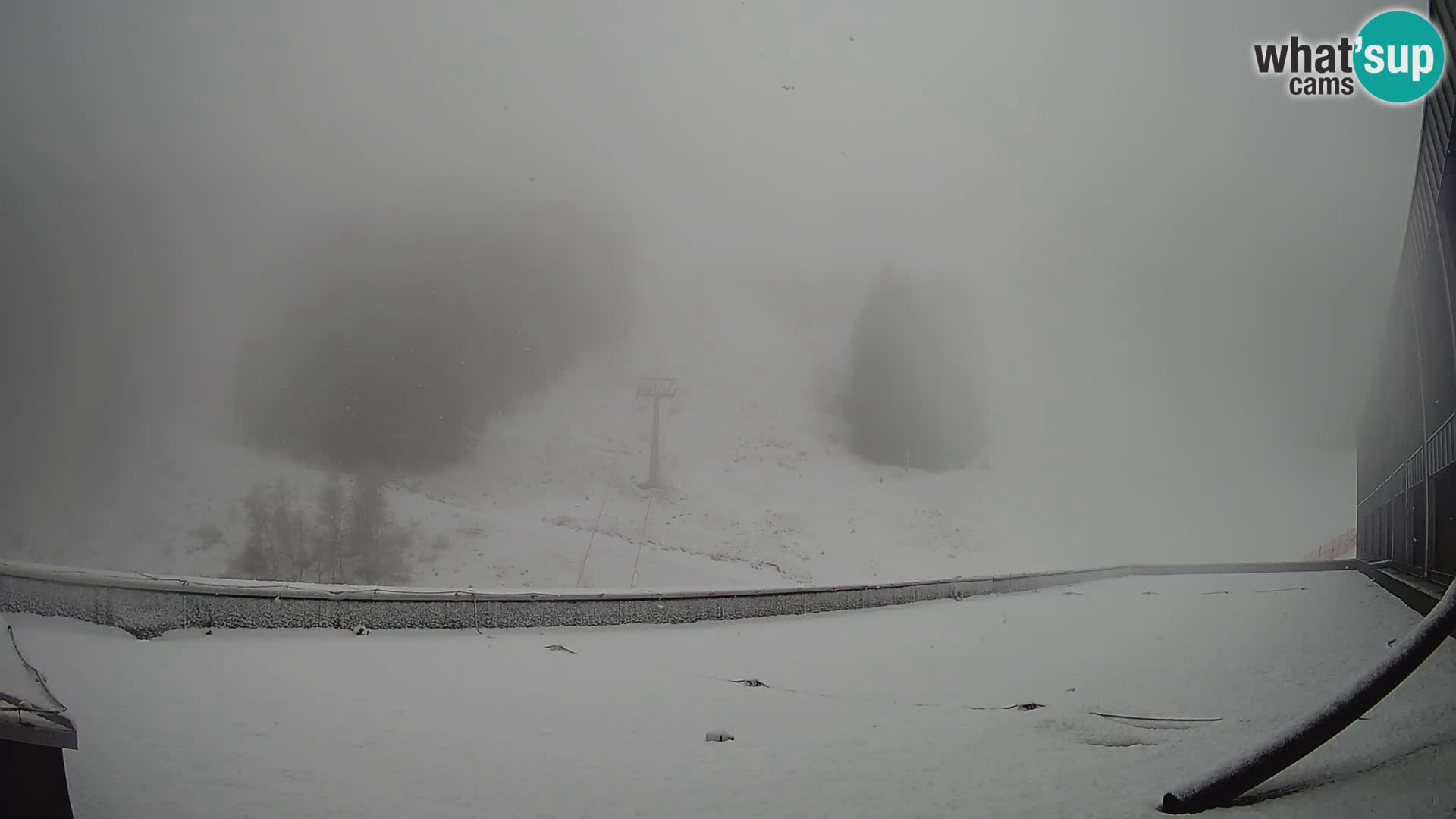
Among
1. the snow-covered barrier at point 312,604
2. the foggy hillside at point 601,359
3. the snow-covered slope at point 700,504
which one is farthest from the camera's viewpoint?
the foggy hillside at point 601,359

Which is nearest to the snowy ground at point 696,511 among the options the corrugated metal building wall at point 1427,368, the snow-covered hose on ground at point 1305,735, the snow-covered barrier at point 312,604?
the snow-covered barrier at point 312,604

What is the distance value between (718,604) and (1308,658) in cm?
578

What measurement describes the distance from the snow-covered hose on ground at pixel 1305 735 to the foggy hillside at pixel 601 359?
25185mm

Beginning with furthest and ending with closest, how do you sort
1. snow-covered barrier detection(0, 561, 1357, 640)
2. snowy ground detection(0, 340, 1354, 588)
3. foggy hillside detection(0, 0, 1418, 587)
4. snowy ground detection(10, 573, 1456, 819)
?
foggy hillside detection(0, 0, 1418, 587) → snowy ground detection(0, 340, 1354, 588) → snow-covered barrier detection(0, 561, 1357, 640) → snowy ground detection(10, 573, 1456, 819)

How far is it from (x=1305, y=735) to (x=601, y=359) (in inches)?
2379

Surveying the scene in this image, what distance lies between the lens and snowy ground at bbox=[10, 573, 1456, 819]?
10.9 feet

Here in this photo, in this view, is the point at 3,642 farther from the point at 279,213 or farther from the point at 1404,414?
the point at 279,213

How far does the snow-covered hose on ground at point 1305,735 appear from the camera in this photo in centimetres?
295

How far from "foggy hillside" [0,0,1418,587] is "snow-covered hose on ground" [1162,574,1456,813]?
25185mm

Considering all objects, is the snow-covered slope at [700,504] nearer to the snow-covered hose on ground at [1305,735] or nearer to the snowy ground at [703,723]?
the snowy ground at [703,723]

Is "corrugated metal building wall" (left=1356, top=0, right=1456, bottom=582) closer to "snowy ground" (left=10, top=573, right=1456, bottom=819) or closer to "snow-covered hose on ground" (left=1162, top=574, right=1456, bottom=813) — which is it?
"snowy ground" (left=10, top=573, right=1456, bottom=819)

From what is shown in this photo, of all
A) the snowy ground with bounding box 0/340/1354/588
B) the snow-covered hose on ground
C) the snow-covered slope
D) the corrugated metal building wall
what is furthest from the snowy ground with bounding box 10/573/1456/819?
the snow-covered slope

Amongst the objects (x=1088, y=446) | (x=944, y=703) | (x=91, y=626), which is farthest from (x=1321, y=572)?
(x=1088, y=446)

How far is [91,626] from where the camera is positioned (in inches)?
269
